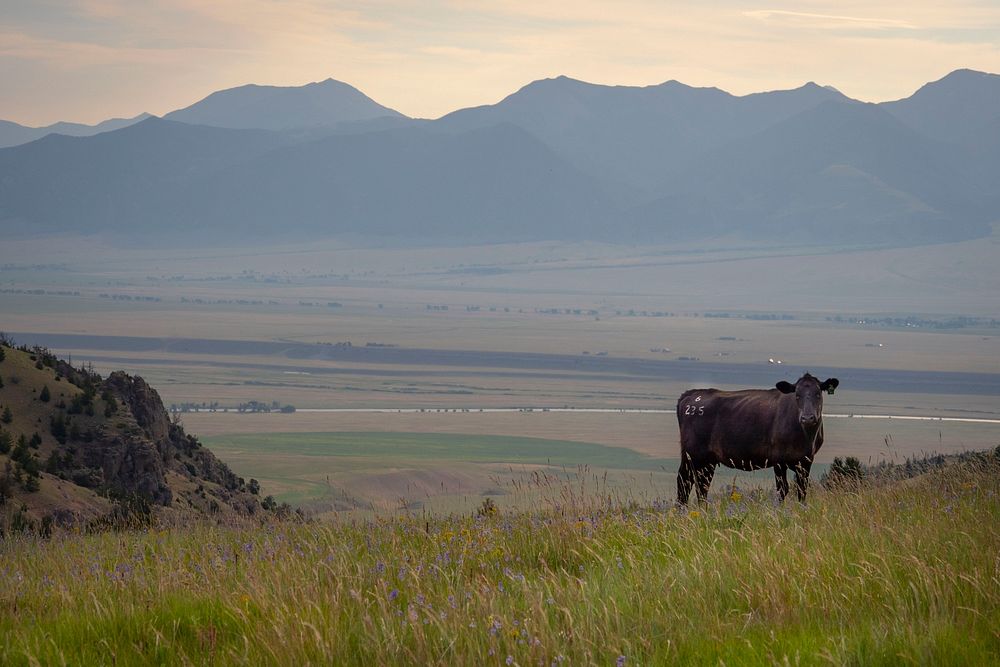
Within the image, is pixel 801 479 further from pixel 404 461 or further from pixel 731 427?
pixel 404 461

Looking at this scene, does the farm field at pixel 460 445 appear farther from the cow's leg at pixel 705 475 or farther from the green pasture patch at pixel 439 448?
the cow's leg at pixel 705 475

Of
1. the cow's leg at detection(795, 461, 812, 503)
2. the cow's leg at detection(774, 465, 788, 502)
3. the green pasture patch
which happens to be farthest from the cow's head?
the green pasture patch

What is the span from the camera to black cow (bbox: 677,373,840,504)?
1475 cm

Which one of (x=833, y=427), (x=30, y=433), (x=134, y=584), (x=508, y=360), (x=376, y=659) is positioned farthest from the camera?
(x=508, y=360)

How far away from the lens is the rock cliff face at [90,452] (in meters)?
25.3

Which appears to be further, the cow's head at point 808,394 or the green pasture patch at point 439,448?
the green pasture patch at point 439,448

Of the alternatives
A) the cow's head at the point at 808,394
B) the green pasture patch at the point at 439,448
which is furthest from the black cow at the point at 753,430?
the green pasture patch at the point at 439,448

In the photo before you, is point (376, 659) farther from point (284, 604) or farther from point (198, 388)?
point (198, 388)

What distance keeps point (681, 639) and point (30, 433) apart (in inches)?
1019

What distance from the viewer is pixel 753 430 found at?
599 inches

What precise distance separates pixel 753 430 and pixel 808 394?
0.90m

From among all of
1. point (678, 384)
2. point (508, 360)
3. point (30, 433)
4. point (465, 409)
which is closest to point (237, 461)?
point (465, 409)

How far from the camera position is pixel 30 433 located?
98.2 ft

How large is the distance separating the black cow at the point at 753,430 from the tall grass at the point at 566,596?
3.74m
